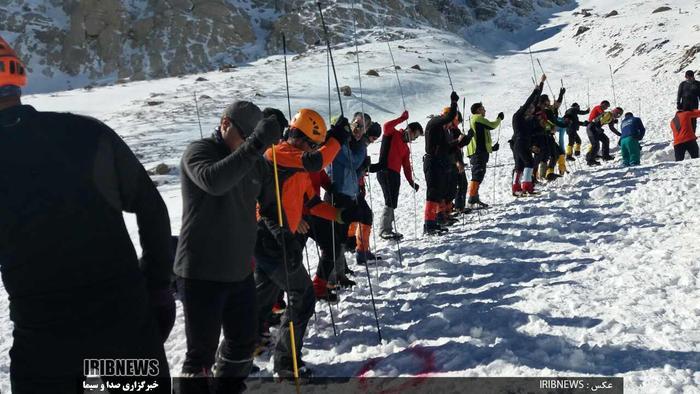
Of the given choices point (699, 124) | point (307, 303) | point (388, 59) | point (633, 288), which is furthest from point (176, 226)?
point (388, 59)

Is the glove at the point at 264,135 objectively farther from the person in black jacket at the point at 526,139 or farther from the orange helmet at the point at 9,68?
the person in black jacket at the point at 526,139

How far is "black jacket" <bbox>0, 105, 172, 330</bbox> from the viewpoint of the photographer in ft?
6.21

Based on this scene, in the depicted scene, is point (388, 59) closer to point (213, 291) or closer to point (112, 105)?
point (112, 105)

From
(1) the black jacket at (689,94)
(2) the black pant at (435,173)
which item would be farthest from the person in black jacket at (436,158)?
(1) the black jacket at (689,94)

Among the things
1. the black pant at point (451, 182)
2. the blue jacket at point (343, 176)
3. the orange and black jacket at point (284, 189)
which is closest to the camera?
the orange and black jacket at point (284, 189)

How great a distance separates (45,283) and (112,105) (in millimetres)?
38034

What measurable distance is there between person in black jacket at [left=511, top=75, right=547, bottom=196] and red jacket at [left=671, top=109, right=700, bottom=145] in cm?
A: 377

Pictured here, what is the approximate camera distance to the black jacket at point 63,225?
189 cm

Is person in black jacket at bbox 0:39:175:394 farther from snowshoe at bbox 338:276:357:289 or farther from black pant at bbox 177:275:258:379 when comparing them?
snowshoe at bbox 338:276:357:289

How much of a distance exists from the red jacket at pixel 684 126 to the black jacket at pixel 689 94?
4.23 feet

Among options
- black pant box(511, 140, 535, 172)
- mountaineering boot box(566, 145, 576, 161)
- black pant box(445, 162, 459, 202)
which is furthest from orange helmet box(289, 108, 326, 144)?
mountaineering boot box(566, 145, 576, 161)

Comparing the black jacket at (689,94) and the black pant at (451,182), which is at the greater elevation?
the black jacket at (689,94)

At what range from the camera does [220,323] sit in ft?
10.3

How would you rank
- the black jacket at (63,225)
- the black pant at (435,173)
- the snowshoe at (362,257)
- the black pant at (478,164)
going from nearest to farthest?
the black jacket at (63,225)
the snowshoe at (362,257)
the black pant at (435,173)
the black pant at (478,164)
